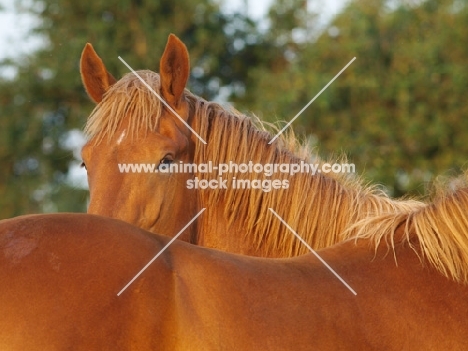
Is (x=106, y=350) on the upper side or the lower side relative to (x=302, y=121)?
upper

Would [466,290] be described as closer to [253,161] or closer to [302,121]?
[253,161]

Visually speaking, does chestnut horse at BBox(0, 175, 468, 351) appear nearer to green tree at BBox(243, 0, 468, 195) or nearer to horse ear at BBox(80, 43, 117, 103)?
horse ear at BBox(80, 43, 117, 103)

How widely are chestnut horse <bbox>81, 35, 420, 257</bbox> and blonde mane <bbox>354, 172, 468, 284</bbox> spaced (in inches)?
29.9

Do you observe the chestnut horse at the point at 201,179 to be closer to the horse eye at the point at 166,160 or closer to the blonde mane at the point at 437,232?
the horse eye at the point at 166,160

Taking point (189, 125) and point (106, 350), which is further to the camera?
point (189, 125)

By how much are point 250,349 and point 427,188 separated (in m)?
1.38

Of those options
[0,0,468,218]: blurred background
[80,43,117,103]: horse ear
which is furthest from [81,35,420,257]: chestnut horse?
[0,0,468,218]: blurred background

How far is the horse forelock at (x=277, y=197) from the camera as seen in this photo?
371 centimetres

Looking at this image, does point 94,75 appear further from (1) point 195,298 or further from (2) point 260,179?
(1) point 195,298

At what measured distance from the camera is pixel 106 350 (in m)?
2.10

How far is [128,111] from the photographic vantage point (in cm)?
397

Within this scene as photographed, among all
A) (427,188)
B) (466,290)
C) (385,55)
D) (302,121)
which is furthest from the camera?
(385,55)

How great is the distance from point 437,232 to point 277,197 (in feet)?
3.83

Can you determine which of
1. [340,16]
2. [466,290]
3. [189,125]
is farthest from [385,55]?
[466,290]
